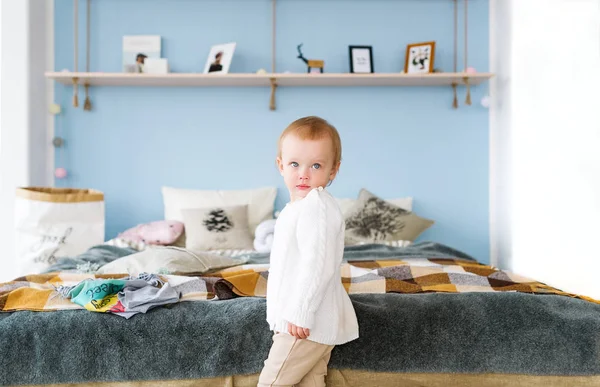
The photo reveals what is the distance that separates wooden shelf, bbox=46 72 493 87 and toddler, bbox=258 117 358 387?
7.19 ft

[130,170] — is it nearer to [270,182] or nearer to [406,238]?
[270,182]

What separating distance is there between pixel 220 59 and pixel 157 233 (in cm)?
114

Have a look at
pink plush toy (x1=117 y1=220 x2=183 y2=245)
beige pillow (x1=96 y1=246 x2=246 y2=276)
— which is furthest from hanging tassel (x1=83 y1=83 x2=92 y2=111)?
beige pillow (x1=96 y1=246 x2=246 y2=276)

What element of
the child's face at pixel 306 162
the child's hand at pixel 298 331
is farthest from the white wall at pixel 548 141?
the child's hand at pixel 298 331

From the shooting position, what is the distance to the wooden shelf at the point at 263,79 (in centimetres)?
359

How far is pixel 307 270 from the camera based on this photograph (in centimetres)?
134

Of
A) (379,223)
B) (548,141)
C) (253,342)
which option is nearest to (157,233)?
(379,223)

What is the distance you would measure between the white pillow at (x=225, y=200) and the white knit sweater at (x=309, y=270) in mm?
2158

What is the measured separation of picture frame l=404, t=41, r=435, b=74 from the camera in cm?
370

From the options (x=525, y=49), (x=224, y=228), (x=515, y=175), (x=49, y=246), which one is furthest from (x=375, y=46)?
(x=49, y=246)

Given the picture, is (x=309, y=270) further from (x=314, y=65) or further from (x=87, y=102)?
(x=87, y=102)

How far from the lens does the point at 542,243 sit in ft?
10.1

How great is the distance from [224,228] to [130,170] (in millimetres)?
932

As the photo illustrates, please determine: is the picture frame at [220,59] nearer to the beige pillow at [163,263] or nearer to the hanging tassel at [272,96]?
the hanging tassel at [272,96]
